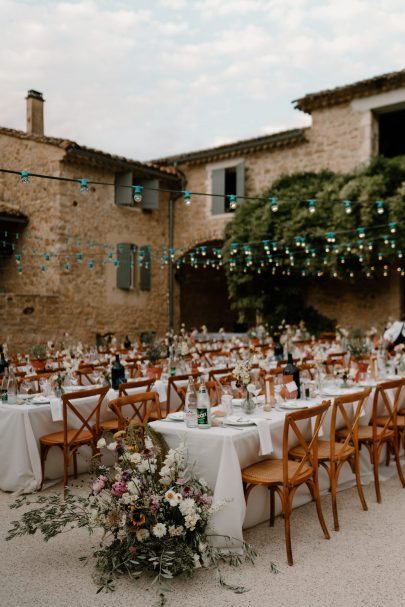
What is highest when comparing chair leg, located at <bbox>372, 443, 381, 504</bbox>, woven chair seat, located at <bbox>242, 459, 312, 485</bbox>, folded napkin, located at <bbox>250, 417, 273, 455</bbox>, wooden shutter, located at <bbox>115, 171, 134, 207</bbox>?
wooden shutter, located at <bbox>115, 171, 134, 207</bbox>

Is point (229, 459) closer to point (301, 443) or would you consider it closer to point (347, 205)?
point (301, 443)

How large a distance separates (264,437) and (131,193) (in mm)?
11971

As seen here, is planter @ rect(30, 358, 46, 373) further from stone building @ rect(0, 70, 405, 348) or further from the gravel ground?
stone building @ rect(0, 70, 405, 348)

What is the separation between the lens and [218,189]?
15805 mm

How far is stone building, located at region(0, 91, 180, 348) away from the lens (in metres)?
13.1

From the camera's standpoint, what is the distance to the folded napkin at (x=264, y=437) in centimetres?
382

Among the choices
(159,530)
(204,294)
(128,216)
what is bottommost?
(159,530)

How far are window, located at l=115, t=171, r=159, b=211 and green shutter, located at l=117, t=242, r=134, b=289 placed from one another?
1.13 m

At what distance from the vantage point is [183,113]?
20.8 meters

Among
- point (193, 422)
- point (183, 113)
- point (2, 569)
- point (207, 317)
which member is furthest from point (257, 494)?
point (183, 113)

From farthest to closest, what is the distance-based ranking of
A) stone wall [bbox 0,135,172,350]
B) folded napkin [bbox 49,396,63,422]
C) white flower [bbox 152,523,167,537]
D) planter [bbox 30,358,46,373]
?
stone wall [bbox 0,135,172,350], planter [bbox 30,358,46,373], folded napkin [bbox 49,396,63,422], white flower [bbox 152,523,167,537]

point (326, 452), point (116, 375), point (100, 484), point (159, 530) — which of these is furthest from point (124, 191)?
point (159, 530)

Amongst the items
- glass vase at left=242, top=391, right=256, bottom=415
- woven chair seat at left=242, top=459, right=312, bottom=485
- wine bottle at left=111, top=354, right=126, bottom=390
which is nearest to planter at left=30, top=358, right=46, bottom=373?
wine bottle at left=111, top=354, right=126, bottom=390

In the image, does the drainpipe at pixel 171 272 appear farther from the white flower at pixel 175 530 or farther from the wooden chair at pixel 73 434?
the white flower at pixel 175 530
